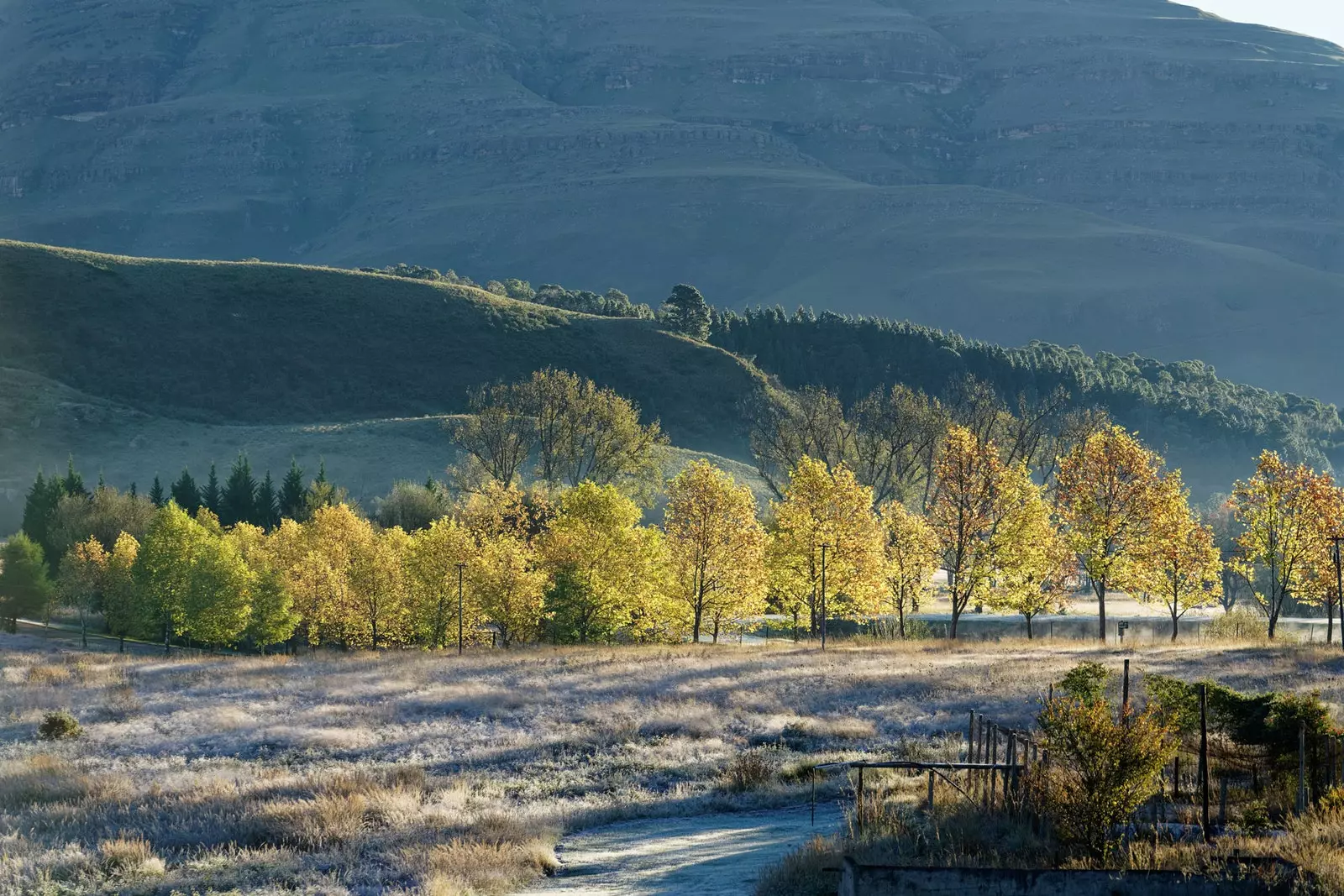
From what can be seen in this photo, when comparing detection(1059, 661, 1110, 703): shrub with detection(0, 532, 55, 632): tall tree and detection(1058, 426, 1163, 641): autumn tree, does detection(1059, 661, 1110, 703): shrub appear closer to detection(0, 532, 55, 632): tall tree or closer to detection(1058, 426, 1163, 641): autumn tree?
detection(1058, 426, 1163, 641): autumn tree

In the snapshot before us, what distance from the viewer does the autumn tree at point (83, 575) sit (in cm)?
9375

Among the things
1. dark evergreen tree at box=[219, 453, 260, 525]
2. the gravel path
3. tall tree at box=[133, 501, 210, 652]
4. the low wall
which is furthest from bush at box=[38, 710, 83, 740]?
dark evergreen tree at box=[219, 453, 260, 525]

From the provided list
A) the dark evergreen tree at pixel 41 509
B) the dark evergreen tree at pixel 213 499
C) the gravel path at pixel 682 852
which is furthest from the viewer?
the dark evergreen tree at pixel 213 499

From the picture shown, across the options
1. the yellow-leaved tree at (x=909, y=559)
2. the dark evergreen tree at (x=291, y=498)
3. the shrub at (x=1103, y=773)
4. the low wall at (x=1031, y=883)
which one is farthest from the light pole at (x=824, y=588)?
the dark evergreen tree at (x=291, y=498)

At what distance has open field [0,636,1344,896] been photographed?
24.4 metres

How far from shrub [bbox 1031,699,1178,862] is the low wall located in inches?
74.1

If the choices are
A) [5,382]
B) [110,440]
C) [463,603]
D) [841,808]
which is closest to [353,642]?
[463,603]

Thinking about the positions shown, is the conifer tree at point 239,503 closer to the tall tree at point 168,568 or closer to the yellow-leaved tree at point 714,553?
the tall tree at point 168,568

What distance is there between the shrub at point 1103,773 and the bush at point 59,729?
32304 millimetres

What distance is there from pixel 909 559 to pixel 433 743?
46805mm

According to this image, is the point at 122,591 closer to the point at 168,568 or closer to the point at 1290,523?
the point at 168,568

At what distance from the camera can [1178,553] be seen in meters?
73.8

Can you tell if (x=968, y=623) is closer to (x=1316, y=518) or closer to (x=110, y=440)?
(x=1316, y=518)

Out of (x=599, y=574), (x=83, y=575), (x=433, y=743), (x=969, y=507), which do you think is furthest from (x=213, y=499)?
(x=433, y=743)
